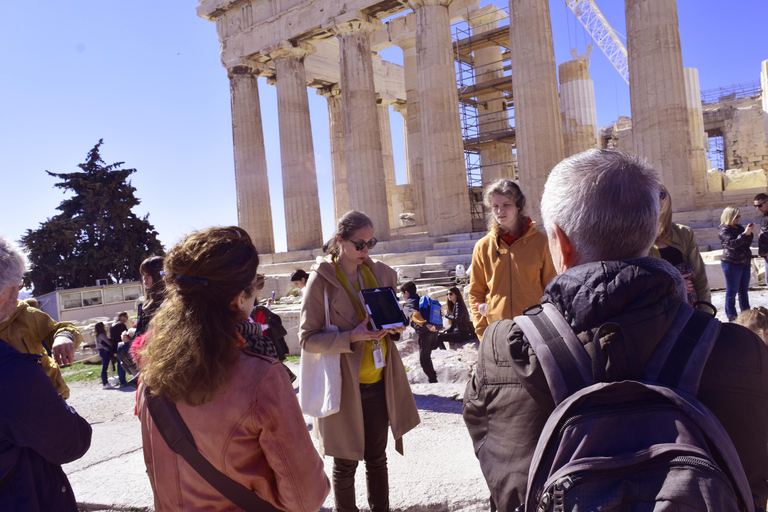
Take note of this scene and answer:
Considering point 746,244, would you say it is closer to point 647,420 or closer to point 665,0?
point 647,420

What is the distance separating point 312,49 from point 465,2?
240 inches

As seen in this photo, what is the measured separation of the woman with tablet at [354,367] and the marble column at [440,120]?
12.5 m

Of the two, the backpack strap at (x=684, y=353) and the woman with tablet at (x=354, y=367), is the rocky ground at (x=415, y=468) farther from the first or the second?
the backpack strap at (x=684, y=353)

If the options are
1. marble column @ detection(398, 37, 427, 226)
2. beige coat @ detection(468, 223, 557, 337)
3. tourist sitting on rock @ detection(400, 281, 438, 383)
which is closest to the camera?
beige coat @ detection(468, 223, 557, 337)

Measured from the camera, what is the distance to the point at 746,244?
21.5ft

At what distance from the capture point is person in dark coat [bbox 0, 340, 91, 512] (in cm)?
161

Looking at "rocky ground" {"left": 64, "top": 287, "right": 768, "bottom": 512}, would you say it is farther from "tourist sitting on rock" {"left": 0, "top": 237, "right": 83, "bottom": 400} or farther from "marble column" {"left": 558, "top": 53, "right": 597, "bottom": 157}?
"marble column" {"left": 558, "top": 53, "right": 597, "bottom": 157}

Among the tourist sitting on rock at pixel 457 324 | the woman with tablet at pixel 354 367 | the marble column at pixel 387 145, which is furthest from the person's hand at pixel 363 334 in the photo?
the marble column at pixel 387 145

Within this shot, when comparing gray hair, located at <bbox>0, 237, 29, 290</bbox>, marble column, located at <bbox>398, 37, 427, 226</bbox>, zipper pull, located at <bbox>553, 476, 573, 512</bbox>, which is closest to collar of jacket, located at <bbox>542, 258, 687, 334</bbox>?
zipper pull, located at <bbox>553, 476, 573, 512</bbox>

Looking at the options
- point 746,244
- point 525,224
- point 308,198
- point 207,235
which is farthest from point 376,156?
point 207,235

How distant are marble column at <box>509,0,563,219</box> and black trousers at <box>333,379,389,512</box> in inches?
450

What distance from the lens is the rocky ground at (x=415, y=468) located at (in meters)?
3.12

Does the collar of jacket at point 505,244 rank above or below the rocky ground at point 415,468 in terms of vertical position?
above

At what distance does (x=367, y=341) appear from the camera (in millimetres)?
3029
